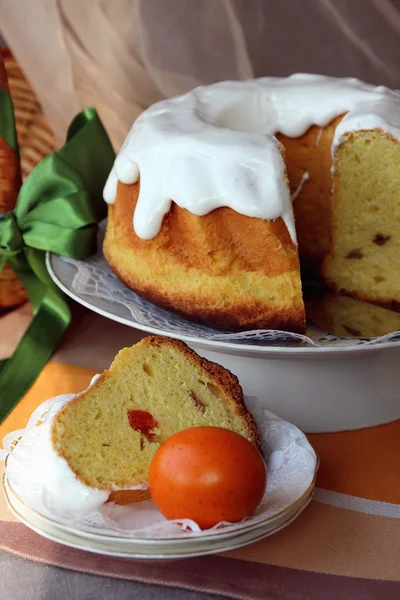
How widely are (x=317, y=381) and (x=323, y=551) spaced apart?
1.25ft

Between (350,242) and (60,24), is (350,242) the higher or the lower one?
the lower one

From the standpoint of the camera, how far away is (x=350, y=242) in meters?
1.75

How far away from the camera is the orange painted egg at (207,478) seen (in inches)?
39.3

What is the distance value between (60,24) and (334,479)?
1.63m

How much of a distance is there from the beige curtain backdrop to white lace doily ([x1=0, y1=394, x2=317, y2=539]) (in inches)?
52.7

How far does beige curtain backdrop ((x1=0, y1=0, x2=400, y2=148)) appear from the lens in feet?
7.16

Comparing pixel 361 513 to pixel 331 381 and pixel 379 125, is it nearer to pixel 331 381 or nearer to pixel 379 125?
pixel 331 381

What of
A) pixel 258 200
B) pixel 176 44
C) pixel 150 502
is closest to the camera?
pixel 150 502

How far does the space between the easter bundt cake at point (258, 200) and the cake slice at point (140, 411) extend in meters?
0.22

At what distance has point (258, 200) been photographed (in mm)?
1396

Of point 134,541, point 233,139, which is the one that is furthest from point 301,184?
point 134,541

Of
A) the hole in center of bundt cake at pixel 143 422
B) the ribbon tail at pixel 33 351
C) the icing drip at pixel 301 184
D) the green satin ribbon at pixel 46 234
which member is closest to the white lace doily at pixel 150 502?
the hole in center of bundt cake at pixel 143 422

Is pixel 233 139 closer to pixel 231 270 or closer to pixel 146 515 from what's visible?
pixel 231 270

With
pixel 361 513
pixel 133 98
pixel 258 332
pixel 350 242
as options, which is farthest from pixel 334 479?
pixel 133 98
